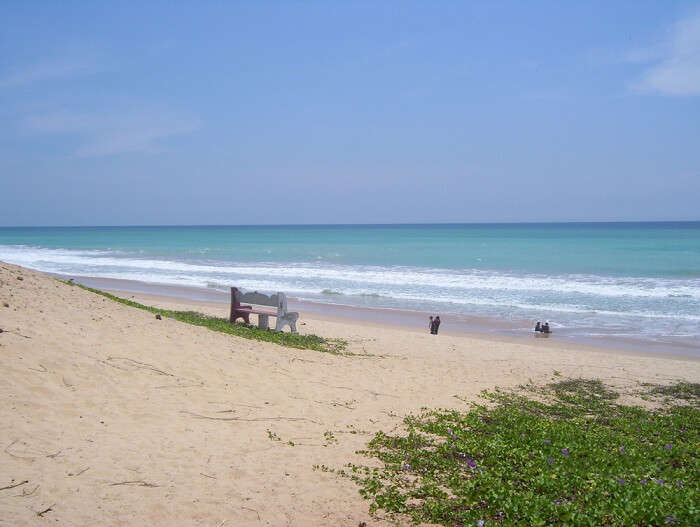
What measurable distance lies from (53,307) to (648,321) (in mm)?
19716

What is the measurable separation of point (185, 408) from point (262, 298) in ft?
21.4

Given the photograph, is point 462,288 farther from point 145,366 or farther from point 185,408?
point 185,408

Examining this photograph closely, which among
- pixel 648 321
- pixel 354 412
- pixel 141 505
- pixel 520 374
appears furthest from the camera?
pixel 648 321

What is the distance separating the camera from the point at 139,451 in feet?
18.5

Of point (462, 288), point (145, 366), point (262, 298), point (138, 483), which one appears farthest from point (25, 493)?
point (462, 288)

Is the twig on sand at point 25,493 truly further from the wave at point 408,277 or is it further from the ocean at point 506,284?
the wave at point 408,277

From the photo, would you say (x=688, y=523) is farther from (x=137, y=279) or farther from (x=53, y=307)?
(x=137, y=279)

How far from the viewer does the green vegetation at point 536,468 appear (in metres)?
4.68

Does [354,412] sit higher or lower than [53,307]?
lower

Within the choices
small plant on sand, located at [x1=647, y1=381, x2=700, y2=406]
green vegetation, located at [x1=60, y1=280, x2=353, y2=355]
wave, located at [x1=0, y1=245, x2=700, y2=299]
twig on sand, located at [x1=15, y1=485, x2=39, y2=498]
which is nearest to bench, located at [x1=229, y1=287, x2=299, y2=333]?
green vegetation, located at [x1=60, y1=280, x2=353, y2=355]

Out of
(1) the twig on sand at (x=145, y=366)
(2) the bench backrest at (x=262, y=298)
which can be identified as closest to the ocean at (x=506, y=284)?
(2) the bench backrest at (x=262, y=298)

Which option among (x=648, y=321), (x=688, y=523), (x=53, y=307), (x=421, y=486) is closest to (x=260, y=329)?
(x=53, y=307)

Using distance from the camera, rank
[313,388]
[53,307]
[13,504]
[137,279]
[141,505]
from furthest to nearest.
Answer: [137,279] < [53,307] < [313,388] < [141,505] < [13,504]

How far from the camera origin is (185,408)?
23.3 feet
